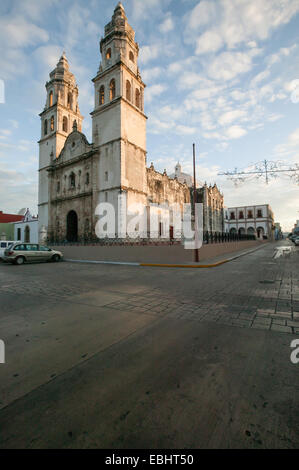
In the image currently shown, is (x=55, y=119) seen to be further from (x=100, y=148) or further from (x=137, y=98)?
(x=137, y=98)

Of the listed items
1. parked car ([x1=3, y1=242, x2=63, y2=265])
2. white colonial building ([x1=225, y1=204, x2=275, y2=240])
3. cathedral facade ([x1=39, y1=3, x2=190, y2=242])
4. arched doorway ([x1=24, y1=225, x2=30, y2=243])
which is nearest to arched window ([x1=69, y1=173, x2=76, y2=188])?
cathedral facade ([x1=39, y1=3, x2=190, y2=242])

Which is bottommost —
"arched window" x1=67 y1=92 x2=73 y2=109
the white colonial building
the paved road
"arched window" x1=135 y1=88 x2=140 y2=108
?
the paved road

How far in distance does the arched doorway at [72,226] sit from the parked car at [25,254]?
839 centimetres

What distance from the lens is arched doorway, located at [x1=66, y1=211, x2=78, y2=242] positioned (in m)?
24.7

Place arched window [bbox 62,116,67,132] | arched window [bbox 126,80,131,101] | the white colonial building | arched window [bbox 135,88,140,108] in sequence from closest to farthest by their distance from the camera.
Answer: arched window [bbox 126,80,131,101] < arched window [bbox 135,88,140,108] < arched window [bbox 62,116,67,132] < the white colonial building

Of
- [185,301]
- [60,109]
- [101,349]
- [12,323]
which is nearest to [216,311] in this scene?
[185,301]

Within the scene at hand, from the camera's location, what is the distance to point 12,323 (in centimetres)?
353

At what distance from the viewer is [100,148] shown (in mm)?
21359

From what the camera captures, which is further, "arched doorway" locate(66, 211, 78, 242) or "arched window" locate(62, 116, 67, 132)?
"arched window" locate(62, 116, 67, 132)

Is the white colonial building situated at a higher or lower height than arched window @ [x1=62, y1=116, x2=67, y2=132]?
lower

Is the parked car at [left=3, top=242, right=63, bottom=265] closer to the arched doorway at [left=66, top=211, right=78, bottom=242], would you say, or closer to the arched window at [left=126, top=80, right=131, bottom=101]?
the arched doorway at [left=66, top=211, right=78, bottom=242]

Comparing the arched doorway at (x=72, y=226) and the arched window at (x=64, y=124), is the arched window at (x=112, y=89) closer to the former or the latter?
the arched window at (x=64, y=124)

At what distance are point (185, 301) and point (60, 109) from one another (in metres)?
32.4

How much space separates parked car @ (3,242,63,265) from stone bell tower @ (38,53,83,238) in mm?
12206
